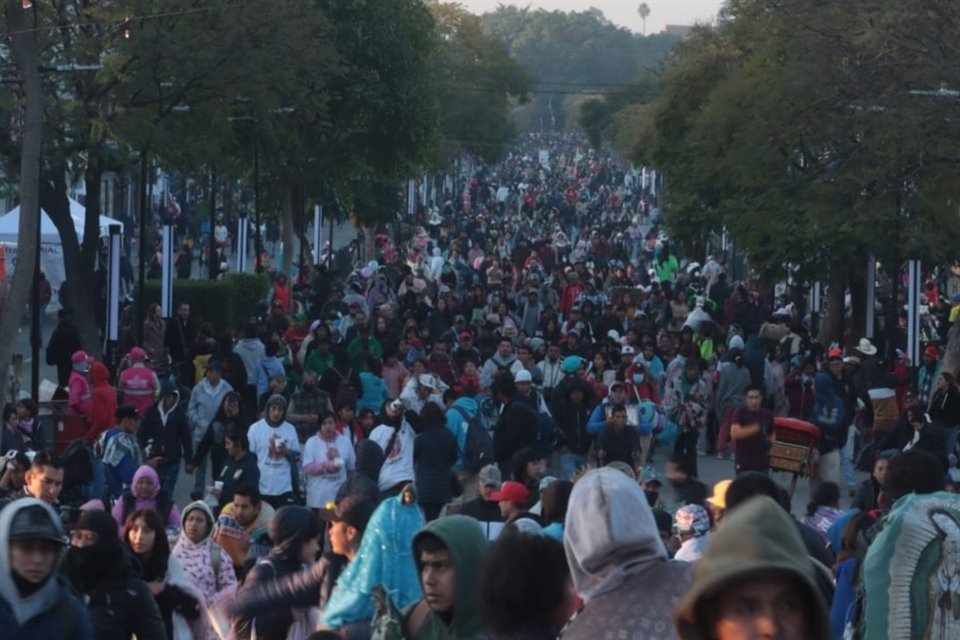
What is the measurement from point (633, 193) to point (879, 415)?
8826 centimetres

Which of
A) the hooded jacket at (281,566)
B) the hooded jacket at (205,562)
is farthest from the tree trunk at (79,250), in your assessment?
the hooded jacket at (281,566)

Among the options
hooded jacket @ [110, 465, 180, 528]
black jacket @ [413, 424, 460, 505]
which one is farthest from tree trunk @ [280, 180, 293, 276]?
hooded jacket @ [110, 465, 180, 528]

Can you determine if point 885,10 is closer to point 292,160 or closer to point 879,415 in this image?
point 879,415

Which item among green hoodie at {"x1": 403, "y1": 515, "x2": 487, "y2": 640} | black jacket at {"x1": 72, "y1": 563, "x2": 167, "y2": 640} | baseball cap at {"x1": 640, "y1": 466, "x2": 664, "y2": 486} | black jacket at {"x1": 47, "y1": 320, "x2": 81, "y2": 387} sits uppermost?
green hoodie at {"x1": 403, "y1": 515, "x2": 487, "y2": 640}

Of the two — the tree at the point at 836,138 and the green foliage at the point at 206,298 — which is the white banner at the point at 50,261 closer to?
the green foliage at the point at 206,298

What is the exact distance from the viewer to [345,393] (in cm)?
1752

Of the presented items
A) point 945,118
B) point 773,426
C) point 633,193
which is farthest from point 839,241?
point 633,193

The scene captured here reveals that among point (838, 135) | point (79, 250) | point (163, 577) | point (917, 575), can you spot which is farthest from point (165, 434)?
point (838, 135)

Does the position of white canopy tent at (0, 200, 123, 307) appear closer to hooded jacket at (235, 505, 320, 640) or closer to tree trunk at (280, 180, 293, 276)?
tree trunk at (280, 180, 293, 276)

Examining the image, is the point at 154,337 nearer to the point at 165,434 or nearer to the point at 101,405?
the point at 101,405

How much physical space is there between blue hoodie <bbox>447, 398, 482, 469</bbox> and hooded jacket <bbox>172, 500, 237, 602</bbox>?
6.25m

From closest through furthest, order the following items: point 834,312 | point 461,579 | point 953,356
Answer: point 461,579
point 953,356
point 834,312

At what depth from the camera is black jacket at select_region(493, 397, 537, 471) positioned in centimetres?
1611

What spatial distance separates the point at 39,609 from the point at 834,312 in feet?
89.5
